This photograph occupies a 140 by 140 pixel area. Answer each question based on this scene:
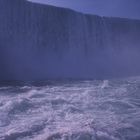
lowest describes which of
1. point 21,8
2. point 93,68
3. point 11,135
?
point 11,135

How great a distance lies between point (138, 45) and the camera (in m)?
24.1

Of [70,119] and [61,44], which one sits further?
[61,44]

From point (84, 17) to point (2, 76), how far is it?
7805 millimetres

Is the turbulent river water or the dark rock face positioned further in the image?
the dark rock face

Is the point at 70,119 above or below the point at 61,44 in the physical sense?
below

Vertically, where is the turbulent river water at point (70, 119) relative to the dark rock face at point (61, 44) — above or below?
below

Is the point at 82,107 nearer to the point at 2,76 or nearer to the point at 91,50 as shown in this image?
the point at 2,76

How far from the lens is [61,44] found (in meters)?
18.9

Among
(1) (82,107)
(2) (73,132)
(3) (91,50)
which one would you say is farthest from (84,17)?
(2) (73,132)

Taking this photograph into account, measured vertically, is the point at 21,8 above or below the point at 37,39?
above

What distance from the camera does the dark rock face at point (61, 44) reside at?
16.4 meters

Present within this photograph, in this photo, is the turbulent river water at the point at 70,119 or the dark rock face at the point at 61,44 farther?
the dark rock face at the point at 61,44

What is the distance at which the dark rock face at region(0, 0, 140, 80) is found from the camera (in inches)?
646

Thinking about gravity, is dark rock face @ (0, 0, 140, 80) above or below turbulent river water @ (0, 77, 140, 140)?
above
